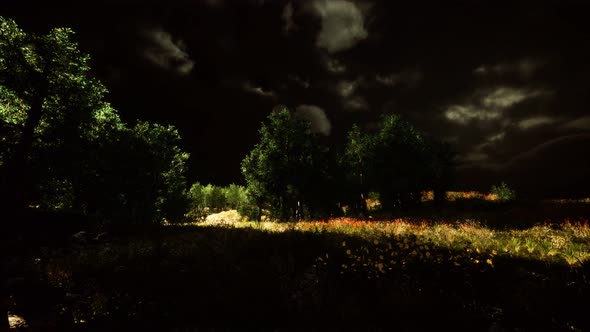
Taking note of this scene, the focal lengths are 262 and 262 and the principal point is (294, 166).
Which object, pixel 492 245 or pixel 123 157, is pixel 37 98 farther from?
pixel 492 245

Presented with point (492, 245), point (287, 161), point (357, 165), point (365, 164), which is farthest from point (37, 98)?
point (357, 165)

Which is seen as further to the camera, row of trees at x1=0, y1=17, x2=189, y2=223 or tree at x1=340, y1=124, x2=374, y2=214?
tree at x1=340, y1=124, x2=374, y2=214

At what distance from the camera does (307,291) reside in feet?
21.8

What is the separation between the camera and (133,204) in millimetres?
28109

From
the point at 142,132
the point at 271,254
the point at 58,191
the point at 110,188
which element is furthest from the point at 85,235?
the point at 142,132

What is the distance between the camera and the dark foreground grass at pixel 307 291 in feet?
18.0

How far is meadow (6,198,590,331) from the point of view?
5531 mm

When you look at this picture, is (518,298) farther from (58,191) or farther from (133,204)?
(133,204)

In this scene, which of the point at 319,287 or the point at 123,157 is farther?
the point at 123,157

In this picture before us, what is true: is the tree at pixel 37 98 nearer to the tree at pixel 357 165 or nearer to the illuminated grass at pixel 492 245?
the illuminated grass at pixel 492 245

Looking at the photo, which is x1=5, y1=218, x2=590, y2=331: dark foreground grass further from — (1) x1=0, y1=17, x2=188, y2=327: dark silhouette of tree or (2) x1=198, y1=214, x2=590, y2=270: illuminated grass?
(1) x1=0, y1=17, x2=188, y2=327: dark silhouette of tree

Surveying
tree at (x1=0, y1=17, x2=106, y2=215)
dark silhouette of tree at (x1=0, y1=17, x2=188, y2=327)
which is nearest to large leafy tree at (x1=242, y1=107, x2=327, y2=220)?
dark silhouette of tree at (x1=0, y1=17, x2=188, y2=327)

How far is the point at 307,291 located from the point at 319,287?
33 cm

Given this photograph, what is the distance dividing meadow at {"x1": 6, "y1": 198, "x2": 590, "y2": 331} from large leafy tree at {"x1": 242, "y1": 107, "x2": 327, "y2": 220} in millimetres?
19144
